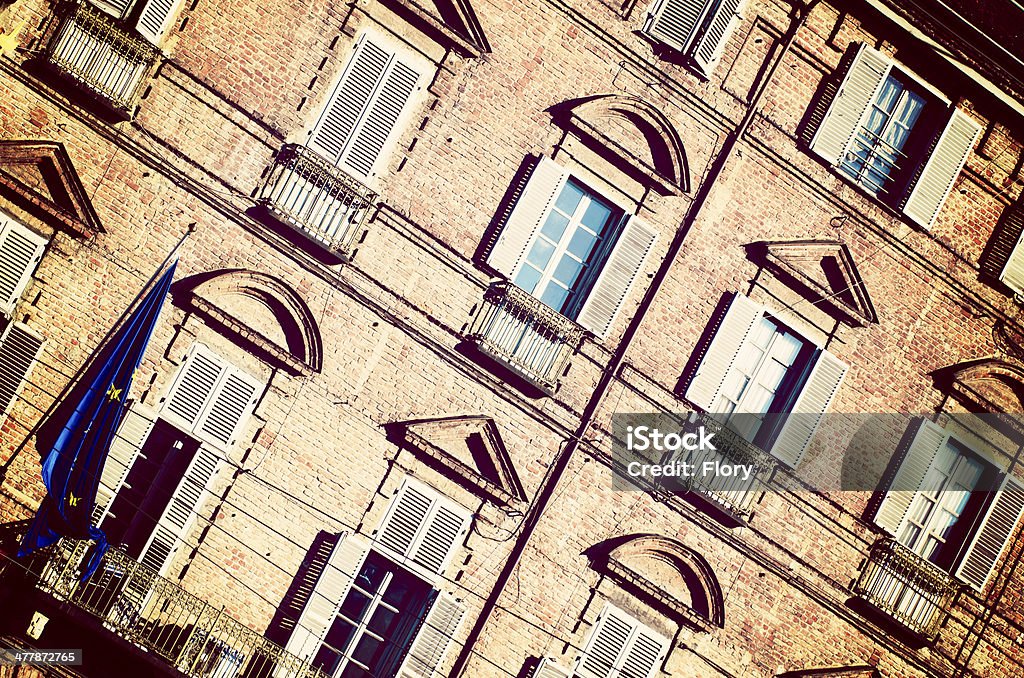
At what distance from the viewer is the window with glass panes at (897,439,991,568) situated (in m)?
15.4

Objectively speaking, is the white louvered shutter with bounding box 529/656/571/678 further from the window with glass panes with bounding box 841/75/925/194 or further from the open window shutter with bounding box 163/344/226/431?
the window with glass panes with bounding box 841/75/925/194

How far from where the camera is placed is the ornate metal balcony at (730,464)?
14.4 metres

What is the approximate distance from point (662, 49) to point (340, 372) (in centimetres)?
675

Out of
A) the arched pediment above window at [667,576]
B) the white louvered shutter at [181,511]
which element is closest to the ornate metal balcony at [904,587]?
the arched pediment above window at [667,576]

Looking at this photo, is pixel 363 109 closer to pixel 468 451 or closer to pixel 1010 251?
pixel 468 451

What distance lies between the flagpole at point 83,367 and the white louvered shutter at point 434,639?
5.64 meters

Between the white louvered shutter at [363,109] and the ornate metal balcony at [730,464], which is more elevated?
the white louvered shutter at [363,109]

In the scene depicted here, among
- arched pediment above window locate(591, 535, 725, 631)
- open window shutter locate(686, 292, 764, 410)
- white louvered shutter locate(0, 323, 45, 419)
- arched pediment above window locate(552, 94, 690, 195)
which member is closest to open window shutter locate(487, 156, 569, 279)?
arched pediment above window locate(552, 94, 690, 195)

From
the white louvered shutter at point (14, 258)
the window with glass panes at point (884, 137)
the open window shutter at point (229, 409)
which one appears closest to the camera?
the white louvered shutter at point (14, 258)

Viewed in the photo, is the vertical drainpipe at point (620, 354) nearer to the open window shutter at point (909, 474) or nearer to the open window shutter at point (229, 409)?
the open window shutter at point (229, 409)

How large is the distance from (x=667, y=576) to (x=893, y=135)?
7931 millimetres

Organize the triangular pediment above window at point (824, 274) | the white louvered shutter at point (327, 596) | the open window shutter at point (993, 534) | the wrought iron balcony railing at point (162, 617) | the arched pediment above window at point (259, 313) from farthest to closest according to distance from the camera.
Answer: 1. the open window shutter at point (993, 534)
2. the triangular pediment above window at point (824, 274)
3. the white louvered shutter at point (327, 596)
4. the arched pediment above window at point (259, 313)
5. the wrought iron balcony railing at point (162, 617)

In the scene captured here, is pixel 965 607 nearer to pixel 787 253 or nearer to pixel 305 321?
pixel 787 253

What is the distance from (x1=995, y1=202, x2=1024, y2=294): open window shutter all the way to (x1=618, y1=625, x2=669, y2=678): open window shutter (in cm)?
811
